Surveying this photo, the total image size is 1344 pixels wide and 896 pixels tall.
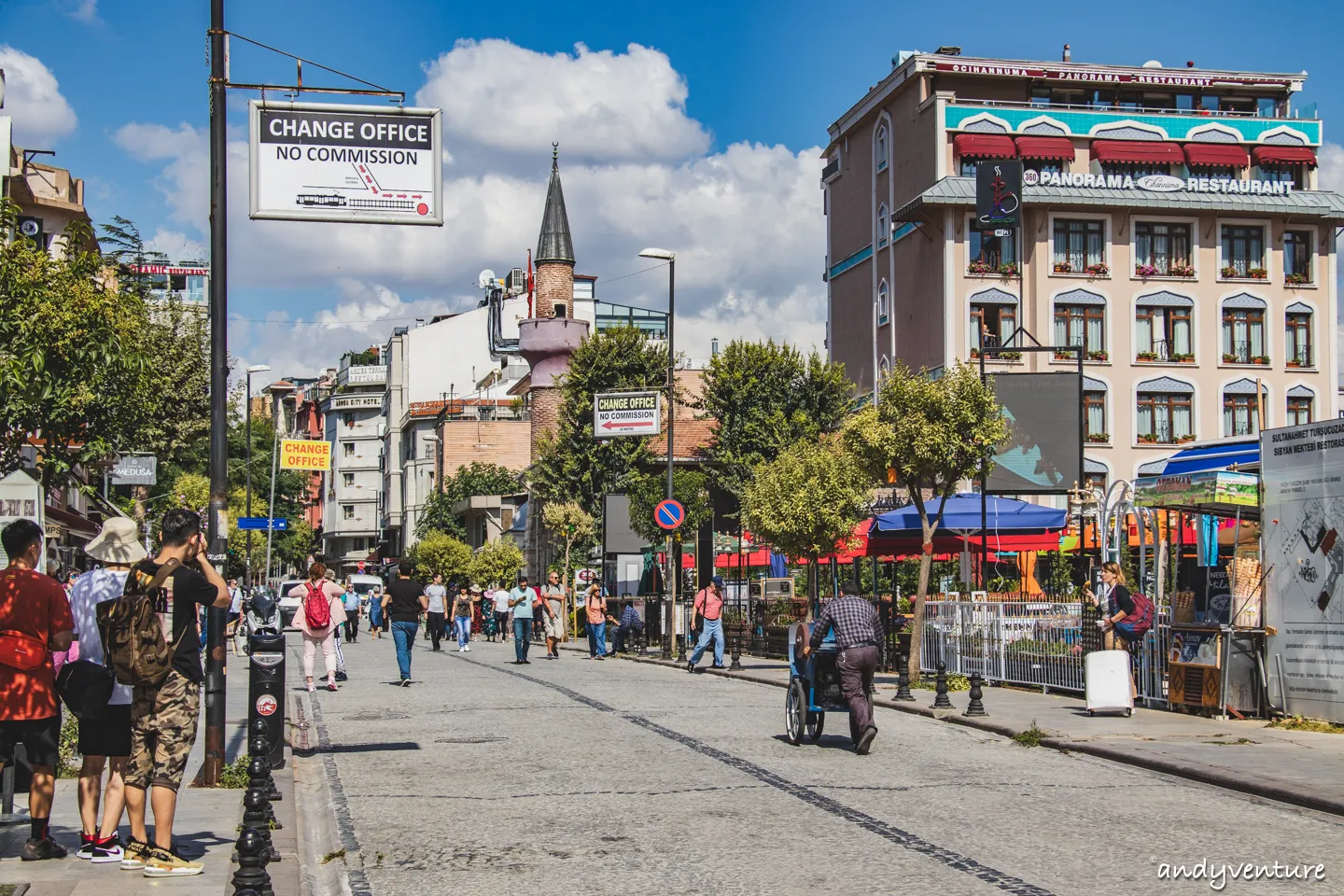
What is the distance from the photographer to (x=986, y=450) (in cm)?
2161

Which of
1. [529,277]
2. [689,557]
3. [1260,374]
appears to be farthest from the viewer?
[529,277]

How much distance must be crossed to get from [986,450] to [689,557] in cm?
2590

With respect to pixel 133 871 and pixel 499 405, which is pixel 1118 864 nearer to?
pixel 133 871

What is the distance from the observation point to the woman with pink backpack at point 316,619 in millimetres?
19906

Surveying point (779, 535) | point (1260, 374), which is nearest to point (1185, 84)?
point (1260, 374)

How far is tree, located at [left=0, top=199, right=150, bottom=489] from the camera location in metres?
14.6

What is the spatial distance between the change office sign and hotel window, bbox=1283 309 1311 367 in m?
51.7

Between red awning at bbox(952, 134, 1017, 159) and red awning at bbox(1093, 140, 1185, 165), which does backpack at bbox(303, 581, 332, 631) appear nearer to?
red awning at bbox(952, 134, 1017, 159)

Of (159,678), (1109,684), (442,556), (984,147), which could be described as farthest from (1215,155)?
(159,678)

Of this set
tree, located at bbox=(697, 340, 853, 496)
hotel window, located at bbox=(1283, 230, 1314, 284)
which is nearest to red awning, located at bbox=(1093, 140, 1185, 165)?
hotel window, located at bbox=(1283, 230, 1314, 284)

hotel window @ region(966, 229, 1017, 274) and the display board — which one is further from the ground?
hotel window @ region(966, 229, 1017, 274)

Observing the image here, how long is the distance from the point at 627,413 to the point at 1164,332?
2701 centimetres


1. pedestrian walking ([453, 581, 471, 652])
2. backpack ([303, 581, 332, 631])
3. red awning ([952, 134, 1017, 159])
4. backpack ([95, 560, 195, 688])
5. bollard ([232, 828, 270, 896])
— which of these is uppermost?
red awning ([952, 134, 1017, 159])

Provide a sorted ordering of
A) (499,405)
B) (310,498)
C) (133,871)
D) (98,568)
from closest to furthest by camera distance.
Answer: (133,871), (98,568), (499,405), (310,498)
